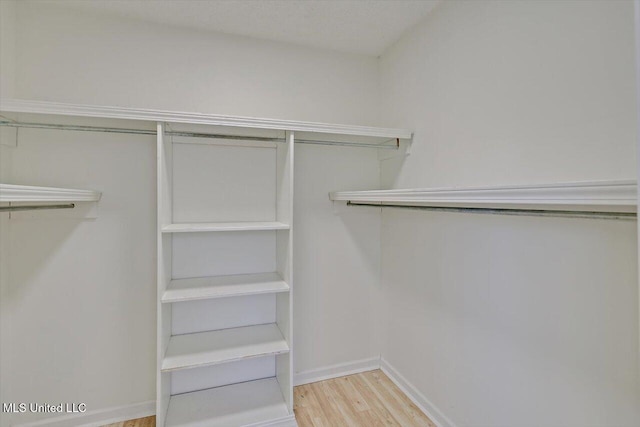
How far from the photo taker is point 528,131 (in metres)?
1.26

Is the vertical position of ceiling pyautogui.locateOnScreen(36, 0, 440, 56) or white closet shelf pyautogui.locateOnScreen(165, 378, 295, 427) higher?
ceiling pyautogui.locateOnScreen(36, 0, 440, 56)

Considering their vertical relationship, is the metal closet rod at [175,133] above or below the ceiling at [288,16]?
below

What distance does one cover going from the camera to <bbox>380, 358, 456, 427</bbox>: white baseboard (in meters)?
1.76

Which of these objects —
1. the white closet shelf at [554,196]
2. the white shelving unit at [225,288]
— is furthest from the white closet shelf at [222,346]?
the white closet shelf at [554,196]

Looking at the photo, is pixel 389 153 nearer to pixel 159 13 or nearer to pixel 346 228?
pixel 346 228

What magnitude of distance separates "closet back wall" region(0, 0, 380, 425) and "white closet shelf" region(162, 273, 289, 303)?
0.86 feet

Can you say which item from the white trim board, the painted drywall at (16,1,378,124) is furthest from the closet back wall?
the white trim board

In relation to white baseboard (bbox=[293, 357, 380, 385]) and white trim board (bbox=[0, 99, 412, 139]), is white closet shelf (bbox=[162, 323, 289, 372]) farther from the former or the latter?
white trim board (bbox=[0, 99, 412, 139])

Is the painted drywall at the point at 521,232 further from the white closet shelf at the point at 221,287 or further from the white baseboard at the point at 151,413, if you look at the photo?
the white closet shelf at the point at 221,287

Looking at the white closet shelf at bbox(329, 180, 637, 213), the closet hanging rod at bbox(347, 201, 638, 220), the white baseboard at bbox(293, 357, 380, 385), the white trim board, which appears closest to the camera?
the white closet shelf at bbox(329, 180, 637, 213)

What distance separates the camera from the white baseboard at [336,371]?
2209mm

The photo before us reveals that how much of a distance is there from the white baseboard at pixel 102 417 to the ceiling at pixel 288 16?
7.86ft

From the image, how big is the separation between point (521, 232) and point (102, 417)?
253cm

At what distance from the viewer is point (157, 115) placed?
4.99 feet
